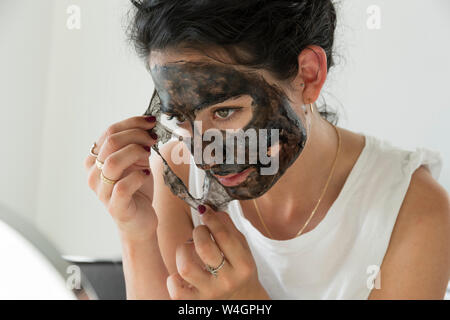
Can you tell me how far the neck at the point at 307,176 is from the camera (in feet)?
2.42

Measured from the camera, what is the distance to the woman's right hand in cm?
60

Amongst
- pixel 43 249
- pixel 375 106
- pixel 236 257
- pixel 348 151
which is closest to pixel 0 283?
pixel 43 249

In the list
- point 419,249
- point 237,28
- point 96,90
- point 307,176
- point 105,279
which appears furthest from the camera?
point 96,90

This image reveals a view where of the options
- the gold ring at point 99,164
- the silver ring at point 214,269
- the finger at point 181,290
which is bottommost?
the finger at point 181,290

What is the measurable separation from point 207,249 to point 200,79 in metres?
0.21

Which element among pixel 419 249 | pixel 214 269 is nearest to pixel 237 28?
pixel 214 269

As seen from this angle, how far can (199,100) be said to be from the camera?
0.55 m

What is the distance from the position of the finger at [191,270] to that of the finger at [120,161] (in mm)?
126

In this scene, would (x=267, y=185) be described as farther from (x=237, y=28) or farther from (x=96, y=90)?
(x=96, y=90)

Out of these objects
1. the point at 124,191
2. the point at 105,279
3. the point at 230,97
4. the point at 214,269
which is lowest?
the point at 105,279

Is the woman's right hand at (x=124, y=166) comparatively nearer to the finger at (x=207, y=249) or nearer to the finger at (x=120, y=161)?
the finger at (x=120, y=161)

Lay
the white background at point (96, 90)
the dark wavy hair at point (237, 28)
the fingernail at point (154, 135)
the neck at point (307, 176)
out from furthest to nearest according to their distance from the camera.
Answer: the white background at point (96, 90) → the neck at point (307, 176) → the fingernail at point (154, 135) → the dark wavy hair at point (237, 28)

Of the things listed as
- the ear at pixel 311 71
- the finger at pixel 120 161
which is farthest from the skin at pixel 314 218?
the finger at pixel 120 161

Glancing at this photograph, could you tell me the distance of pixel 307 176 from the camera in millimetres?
761
